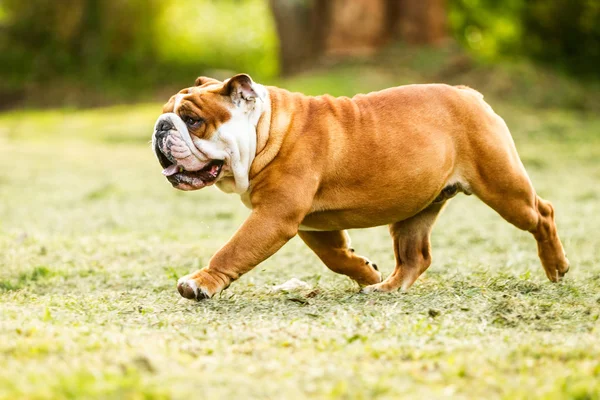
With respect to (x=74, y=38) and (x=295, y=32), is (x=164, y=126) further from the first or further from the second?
(x=74, y=38)

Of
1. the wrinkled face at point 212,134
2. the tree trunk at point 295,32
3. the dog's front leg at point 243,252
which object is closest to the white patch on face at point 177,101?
the wrinkled face at point 212,134

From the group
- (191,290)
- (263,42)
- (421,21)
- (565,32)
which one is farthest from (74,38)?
(191,290)

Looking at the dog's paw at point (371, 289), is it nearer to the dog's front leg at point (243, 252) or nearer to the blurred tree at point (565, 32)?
the dog's front leg at point (243, 252)

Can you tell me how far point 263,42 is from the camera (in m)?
27.5

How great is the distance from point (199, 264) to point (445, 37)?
44.2ft

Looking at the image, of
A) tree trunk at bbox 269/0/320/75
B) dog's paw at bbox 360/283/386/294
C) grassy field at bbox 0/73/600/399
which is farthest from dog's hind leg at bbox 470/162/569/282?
tree trunk at bbox 269/0/320/75

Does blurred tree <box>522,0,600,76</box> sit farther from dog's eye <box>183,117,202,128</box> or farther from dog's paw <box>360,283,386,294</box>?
dog's eye <box>183,117,202,128</box>

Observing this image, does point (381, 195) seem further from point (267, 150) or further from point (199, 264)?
point (199, 264)

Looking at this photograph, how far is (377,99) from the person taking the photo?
486 cm

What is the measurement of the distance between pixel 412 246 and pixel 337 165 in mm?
820

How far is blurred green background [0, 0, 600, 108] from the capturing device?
56.0 feet

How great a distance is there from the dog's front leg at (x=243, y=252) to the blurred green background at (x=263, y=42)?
1210cm

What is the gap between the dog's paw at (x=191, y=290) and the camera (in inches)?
169

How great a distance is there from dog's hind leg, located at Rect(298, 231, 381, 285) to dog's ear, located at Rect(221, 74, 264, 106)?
3.01 ft
